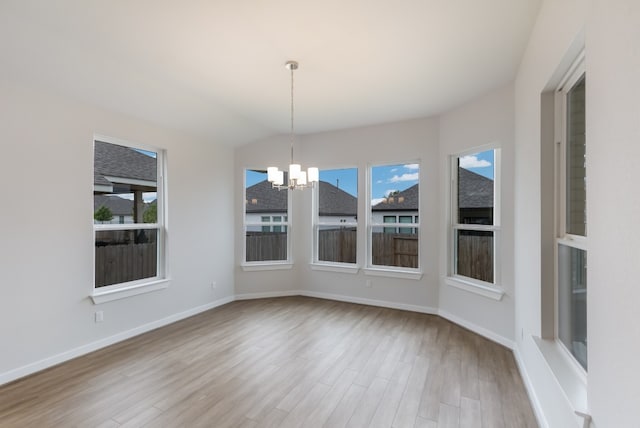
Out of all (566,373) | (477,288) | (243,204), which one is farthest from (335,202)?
(566,373)

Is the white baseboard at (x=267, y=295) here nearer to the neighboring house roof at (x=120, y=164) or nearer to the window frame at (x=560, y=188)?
the neighboring house roof at (x=120, y=164)

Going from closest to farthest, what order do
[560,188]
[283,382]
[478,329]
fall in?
1. [560,188]
2. [283,382]
3. [478,329]

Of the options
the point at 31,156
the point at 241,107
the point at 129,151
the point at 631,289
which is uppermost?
the point at 241,107

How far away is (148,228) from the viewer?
4148 millimetres

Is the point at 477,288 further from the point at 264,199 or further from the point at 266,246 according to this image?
the point at 264,199

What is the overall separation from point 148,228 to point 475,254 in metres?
4.41

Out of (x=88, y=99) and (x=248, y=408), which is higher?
(x=88, y=99)

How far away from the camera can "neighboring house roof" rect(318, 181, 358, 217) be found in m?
5.36

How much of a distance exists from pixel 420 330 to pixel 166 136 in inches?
170

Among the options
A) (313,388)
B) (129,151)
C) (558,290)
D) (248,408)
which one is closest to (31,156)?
(129,151)

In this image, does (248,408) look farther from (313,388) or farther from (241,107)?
(241,107)

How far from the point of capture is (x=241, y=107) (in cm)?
418

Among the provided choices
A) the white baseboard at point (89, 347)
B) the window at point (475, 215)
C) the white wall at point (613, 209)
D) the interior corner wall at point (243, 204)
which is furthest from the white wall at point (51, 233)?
the white wall at point (613, 209)

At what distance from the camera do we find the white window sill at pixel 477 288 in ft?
11.6
